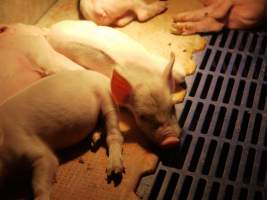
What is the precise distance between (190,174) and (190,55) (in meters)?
0.76

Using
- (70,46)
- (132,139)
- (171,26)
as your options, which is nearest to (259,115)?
(132,139)

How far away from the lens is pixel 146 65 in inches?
78.6

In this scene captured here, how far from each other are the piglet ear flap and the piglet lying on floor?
0.75 metres

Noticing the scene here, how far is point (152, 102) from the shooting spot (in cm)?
179

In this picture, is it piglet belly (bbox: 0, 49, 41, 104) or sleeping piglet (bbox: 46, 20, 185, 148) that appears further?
piglet belly (bbox: 0, 49, 41, 104)

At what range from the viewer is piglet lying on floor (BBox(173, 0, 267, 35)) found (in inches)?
92.4

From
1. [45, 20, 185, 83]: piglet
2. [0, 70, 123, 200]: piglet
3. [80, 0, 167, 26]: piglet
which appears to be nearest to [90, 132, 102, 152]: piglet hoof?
[0, 70, 123, 200]: piglet

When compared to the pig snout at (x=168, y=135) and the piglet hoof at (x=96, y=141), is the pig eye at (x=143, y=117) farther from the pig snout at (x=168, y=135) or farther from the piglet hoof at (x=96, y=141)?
the piglet hoof at (x=96, y=141)

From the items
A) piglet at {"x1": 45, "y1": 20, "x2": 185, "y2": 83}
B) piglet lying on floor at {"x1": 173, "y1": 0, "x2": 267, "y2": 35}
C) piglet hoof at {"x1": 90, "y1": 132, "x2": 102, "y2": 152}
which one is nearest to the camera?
piglet hoof at {"x1": 90, "y1": 132, "x2": 102, "y2": 152}

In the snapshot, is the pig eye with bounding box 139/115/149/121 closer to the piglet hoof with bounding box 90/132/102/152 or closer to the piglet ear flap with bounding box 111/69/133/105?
the piglet ear flap with bounding box 111/69/133/105

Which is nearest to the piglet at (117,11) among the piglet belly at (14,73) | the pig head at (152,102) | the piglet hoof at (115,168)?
the piglet belly at (14,73)

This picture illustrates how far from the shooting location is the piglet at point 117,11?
241 cm

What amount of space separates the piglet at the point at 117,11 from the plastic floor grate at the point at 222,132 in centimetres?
42

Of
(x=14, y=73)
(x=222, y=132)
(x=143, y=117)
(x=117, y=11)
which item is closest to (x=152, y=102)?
(x=143, y=117)
